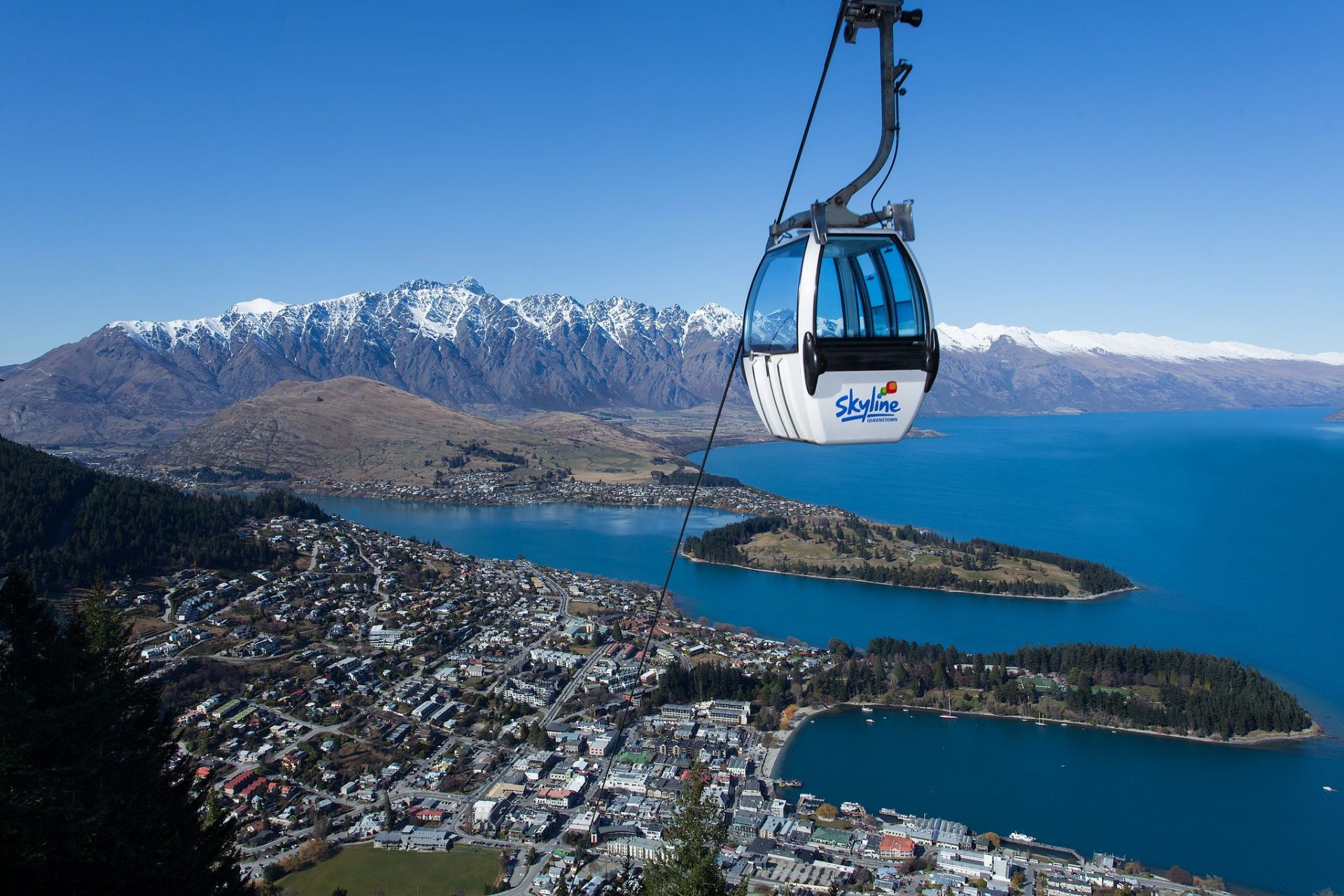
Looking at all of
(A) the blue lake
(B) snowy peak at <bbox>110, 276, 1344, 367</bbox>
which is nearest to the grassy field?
(A) the blue lake

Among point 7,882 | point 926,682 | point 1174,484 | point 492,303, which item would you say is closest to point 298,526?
point 926,682

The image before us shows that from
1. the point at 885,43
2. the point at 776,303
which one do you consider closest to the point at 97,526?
the point at 776,303

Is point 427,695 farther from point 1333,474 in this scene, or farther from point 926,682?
point 1333,474

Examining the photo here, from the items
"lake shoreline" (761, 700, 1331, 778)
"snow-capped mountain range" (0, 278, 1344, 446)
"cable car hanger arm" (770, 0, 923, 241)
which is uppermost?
"snow-capped mountain range" (0, 278, 1344, 446)

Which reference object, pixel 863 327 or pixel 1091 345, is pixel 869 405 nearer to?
pixel 863 327

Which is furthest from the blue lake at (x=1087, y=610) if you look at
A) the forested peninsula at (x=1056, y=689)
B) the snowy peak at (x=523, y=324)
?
the snowy peak at (x=523, y=324)

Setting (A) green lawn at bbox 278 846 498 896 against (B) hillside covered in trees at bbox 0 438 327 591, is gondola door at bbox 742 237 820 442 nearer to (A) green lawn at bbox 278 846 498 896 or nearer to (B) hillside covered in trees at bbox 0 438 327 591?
(A) green lawn at bbox 278 846 498 896

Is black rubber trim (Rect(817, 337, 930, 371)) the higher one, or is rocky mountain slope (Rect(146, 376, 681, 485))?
black rubber trim (Rect(817, 337, 930, 371))

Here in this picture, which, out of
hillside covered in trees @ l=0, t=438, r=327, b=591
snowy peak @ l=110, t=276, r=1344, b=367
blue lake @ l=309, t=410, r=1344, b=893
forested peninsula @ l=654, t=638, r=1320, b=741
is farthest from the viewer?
snowy peak @ l=110, t=276, r=1344, b=367
